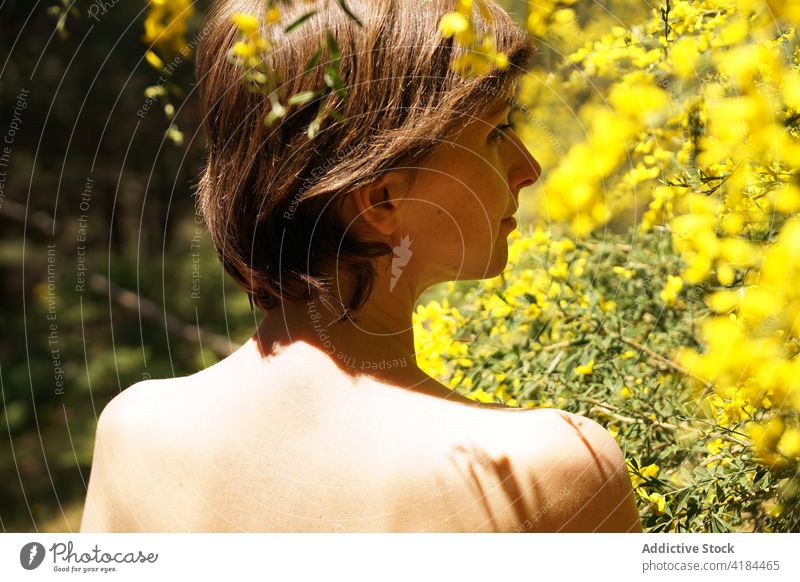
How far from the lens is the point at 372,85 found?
0.97 meters

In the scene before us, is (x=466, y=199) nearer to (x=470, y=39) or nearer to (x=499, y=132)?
(x=499, y=132)

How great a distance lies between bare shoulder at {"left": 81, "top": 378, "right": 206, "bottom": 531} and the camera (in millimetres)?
1078

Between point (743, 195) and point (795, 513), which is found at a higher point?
point (743, 195)

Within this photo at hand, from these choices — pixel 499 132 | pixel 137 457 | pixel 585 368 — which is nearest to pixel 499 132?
pixel 499 132

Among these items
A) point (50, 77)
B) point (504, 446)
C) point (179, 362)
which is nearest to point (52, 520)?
point (179, 362)

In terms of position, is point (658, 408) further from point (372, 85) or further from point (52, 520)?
point (52, 520)

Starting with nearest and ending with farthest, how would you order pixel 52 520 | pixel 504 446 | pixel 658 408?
pixel 504 446
pixel 658 408
pixel 52 520

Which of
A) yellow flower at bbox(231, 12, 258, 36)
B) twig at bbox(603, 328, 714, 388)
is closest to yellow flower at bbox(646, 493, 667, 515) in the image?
twig at bbox(603, 328, 714, 388)

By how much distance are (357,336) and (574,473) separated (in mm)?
294

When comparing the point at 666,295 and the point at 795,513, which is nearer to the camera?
the point at 795,513

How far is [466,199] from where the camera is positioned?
1.04 meters

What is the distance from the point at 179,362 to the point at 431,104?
3251mm

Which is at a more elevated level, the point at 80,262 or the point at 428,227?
the point at 80,262

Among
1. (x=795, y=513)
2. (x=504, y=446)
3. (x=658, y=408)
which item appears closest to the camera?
(x=504, y=446)
